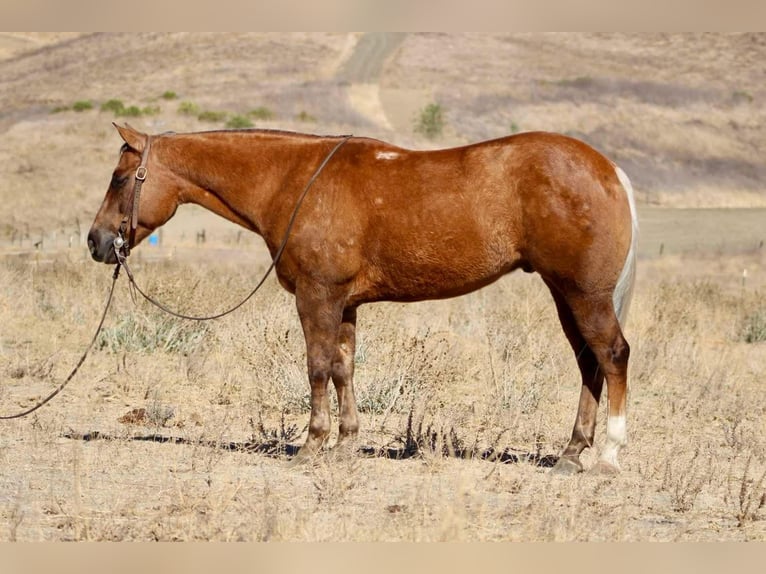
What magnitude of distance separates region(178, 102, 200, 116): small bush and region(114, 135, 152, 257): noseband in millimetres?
32093

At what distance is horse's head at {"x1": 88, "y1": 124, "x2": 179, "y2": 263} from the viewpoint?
747 centimetres

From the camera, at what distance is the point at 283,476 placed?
→ 7059 millimetres

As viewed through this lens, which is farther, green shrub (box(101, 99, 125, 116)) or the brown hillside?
green shrub (box(101, 99, 125, 116))

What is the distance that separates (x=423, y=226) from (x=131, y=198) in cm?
201

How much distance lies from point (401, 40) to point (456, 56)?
6.55 metres

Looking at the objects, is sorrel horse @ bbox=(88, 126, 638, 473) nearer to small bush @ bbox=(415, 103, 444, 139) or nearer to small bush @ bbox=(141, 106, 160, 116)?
small bush @ bbox=(415, 103, 444, 139)

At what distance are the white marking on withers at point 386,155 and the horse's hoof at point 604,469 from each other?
240 cm

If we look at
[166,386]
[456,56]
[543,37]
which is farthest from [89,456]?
[543,37]

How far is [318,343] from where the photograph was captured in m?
7.19

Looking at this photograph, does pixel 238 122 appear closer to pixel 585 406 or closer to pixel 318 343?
pixel 318 343

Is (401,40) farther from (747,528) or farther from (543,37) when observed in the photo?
(747,528)

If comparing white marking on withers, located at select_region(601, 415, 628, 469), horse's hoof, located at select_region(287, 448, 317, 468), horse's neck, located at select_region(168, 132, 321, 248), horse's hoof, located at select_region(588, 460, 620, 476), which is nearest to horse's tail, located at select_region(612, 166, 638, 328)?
white marking on withers, located at select_region(601, 415, 628, 469)

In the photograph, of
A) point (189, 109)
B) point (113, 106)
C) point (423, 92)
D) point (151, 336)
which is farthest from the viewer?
point (423, 92)

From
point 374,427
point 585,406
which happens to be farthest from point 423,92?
point 585,406
